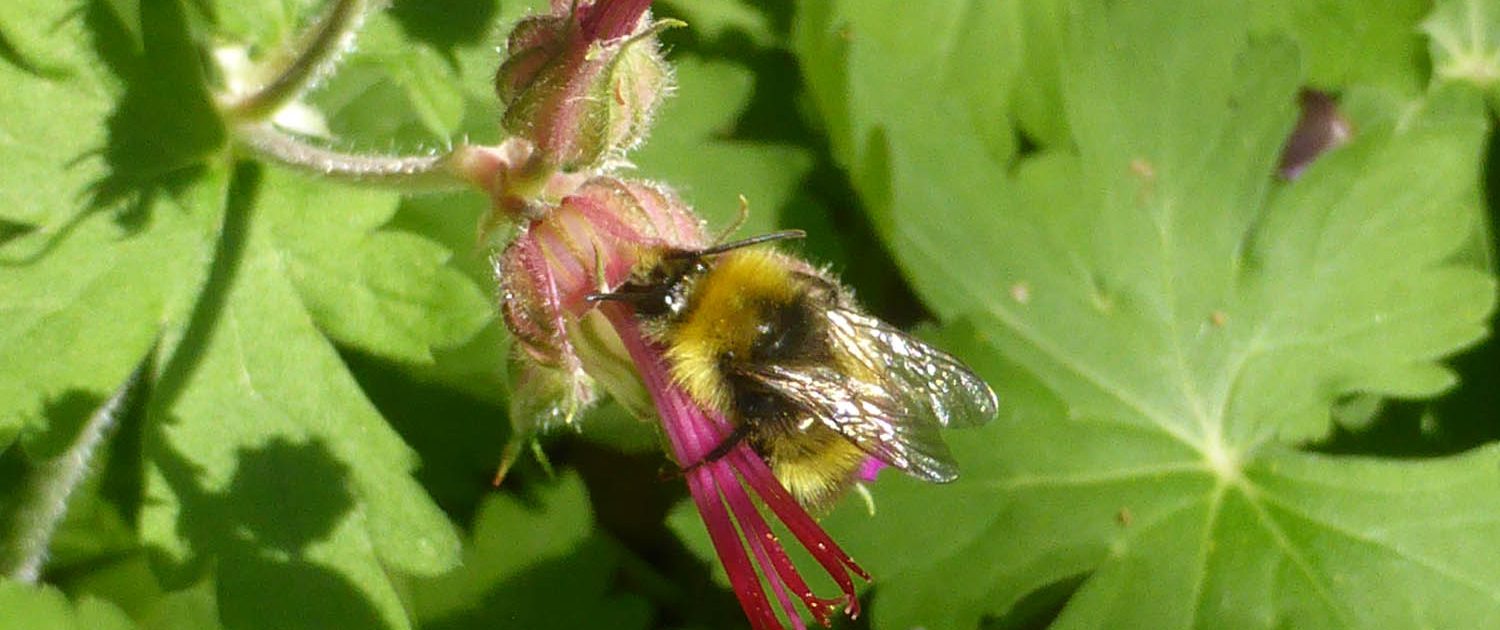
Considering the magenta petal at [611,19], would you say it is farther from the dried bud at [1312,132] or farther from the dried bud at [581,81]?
the dried bud at [1312,132]

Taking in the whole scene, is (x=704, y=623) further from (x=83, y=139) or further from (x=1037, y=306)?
(x=83, y=139)

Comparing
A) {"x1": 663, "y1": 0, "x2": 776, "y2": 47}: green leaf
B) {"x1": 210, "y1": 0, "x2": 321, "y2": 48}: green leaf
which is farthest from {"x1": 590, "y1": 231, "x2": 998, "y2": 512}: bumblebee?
{"x1": 663, "y1": 0, "x2": 776, "y2": 47}: green leaf

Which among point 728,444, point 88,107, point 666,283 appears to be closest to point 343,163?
point 88,107

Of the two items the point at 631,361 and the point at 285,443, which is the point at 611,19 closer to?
the point at 631,361

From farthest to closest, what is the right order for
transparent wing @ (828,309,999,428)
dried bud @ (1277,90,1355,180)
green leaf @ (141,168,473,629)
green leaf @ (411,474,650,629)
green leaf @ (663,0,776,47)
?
dried bud @ (1277,90,1355,180)
green leaf @ (663,0,776,47)
green leaf @ (411,474,650,629)
green leaf @ (141,168,473,629)
transparent wing @ (828,309,999,428)

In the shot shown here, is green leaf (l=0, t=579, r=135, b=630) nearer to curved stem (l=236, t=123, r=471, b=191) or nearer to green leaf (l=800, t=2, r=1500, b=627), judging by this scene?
curved stem (l=236, t=123, r=471, b=191)

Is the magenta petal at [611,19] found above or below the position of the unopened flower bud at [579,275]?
above

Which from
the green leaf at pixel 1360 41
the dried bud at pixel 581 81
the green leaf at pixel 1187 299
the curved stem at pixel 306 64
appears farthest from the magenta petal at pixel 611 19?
the green leaf at pixel 1360 41
